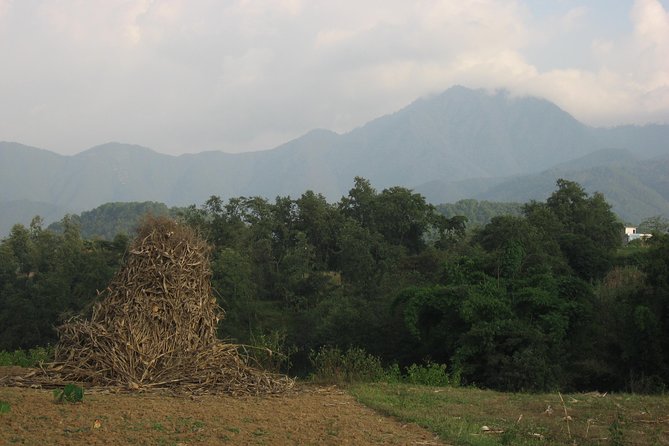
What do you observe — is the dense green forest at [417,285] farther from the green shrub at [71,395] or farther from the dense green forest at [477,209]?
the dense green forest at [477,209]

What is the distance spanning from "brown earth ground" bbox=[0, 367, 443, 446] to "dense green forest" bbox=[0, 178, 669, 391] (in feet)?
11.6

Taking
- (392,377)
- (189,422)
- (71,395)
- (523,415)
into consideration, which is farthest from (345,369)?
(71,395)

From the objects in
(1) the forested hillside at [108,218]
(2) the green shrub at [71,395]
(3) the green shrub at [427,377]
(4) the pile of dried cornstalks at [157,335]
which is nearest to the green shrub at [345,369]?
(3) the green shrub at [427,377]

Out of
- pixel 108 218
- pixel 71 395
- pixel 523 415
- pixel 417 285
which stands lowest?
pixel 523 415

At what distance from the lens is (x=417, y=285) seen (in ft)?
94.1

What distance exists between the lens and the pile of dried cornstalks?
8953 millimetres

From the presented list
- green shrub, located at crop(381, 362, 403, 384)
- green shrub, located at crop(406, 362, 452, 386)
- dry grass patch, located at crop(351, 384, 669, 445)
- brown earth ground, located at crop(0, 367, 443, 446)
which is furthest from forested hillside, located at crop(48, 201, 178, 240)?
brown earth ground, located at crop(0, 367, 443, 446)

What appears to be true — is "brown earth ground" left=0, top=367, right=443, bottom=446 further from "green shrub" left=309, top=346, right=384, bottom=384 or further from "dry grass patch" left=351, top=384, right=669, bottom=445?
"green shrub" left=309, top=346, right=384, bottom=384

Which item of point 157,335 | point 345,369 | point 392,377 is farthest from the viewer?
point 392,377

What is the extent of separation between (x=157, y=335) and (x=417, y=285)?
20391 millimetres

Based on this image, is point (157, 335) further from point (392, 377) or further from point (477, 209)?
point (477, 209)

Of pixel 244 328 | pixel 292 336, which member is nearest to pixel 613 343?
pixel 292 336

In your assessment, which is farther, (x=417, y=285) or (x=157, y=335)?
(x=417, y=285)

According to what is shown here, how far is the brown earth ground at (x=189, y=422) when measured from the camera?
6.02 m
